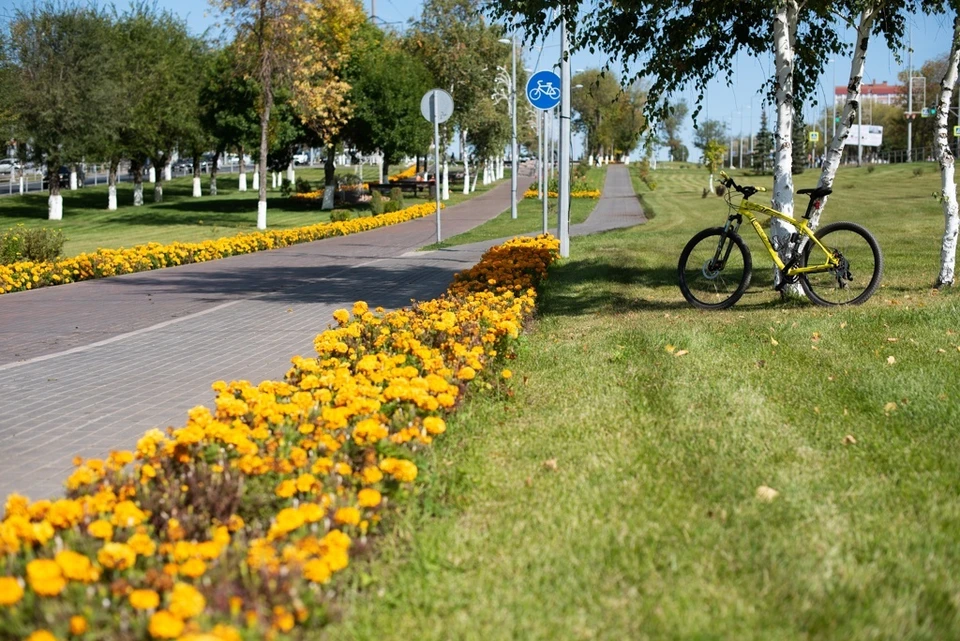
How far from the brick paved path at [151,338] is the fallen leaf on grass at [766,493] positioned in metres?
3.19

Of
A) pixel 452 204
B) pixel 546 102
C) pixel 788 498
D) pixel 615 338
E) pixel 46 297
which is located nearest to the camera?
pixel 788 498

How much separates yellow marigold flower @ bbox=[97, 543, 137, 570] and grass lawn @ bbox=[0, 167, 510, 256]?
84.9 feet

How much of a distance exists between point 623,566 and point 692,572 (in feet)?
0.75

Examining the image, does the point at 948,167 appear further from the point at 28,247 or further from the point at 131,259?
the point at 28,247

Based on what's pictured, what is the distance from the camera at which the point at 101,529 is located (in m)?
3.01

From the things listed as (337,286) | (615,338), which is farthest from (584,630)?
(337,286)

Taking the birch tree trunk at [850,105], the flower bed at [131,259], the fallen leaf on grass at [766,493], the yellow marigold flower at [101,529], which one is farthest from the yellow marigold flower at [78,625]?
the flower bed at [131,259]

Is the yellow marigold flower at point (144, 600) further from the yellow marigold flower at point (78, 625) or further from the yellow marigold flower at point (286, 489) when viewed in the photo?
the yellow marigold flower at point (286, 489)

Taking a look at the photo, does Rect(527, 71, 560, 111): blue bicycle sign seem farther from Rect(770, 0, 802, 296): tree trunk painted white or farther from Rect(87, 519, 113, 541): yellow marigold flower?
Rect(87, 519, 113, 541): yellow marigold flower

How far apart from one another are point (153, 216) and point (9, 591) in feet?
139

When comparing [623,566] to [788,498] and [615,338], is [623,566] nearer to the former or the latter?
[788,498]

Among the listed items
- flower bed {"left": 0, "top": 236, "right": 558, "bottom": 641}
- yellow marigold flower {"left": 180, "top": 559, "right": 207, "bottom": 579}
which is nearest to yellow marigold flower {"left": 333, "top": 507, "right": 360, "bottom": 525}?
flower bed {"left": 0, "top": 236, "right": 558, "bottom": 641}

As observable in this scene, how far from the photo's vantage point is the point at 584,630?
2949 mm

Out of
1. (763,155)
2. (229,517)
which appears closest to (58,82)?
(229,517)
